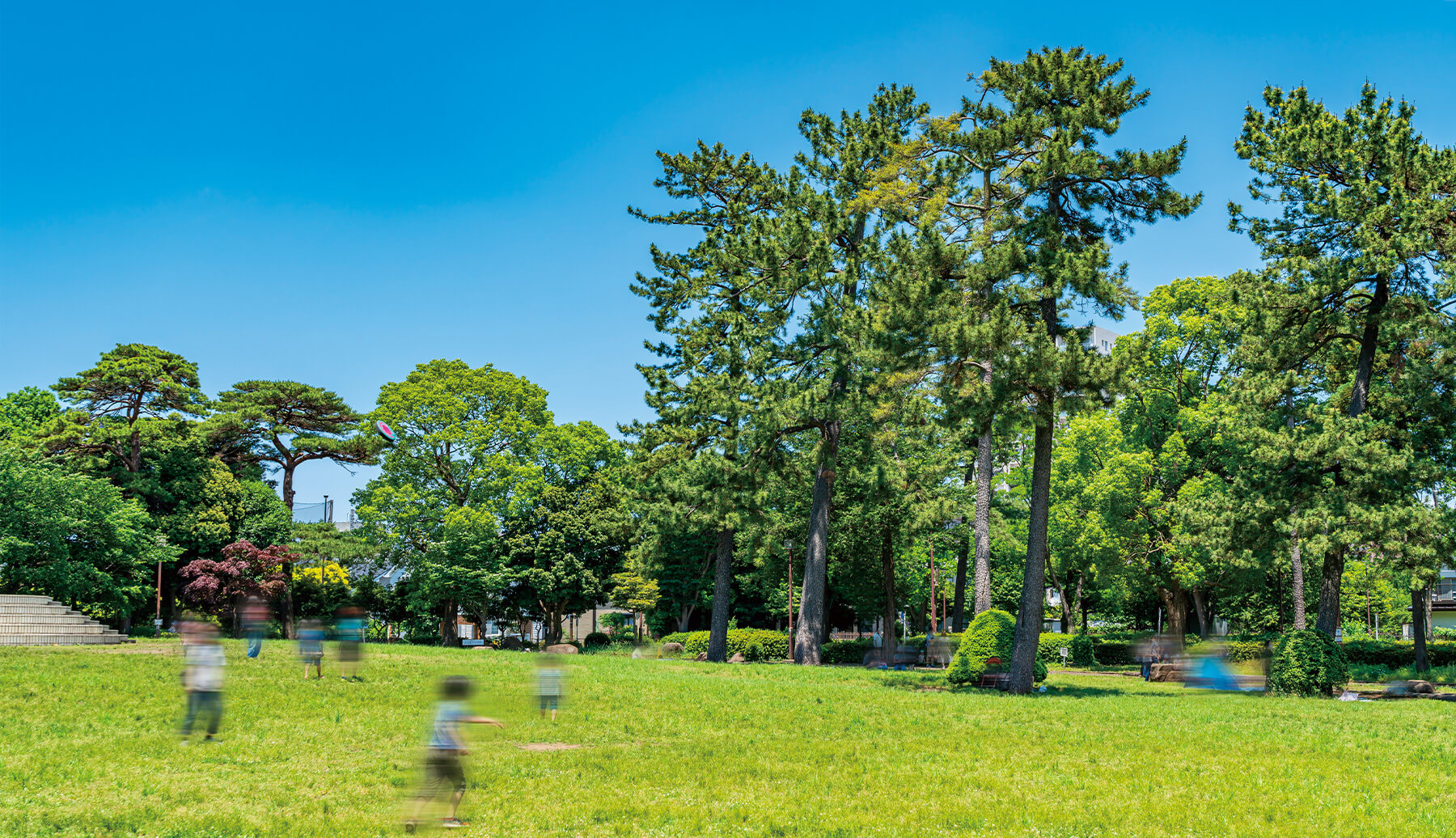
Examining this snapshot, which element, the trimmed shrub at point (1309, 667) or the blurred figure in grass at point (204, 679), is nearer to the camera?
the blurred figure in grass at point (204, 679)

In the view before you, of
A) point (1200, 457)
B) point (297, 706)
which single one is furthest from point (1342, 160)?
point (297, 706)

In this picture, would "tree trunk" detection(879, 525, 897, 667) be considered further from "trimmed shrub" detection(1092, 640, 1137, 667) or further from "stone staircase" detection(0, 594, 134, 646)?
"stone staircase" detection(0, 594, 134, 646)

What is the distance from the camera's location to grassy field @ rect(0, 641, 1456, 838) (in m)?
10.3

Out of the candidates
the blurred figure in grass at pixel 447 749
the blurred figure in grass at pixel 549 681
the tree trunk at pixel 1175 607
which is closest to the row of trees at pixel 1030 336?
the tree trunk at pixel 1175 607

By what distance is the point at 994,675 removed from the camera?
24281mm

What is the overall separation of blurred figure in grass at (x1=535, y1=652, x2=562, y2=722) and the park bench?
38.3 feet

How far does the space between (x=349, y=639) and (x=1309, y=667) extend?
2218 centimetres

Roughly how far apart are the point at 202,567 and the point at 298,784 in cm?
3450

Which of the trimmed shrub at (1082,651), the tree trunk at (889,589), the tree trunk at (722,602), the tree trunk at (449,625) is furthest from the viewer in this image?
the tree trunk at (449,625)

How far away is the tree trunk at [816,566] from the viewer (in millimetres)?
33531

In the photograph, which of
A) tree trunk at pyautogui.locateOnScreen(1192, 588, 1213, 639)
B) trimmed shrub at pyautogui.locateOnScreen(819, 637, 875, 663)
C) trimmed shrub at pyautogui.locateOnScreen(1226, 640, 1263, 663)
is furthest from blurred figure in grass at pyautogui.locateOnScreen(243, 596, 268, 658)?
tree trunk at pyautogui.locateOnScreen(1192, 588, 1213, 639)

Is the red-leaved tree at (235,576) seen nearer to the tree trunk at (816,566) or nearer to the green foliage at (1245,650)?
the tree trunk at (816,566)

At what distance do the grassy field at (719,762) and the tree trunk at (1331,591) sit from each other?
379 centimetres

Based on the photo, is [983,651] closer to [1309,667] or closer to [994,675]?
[994,675]
